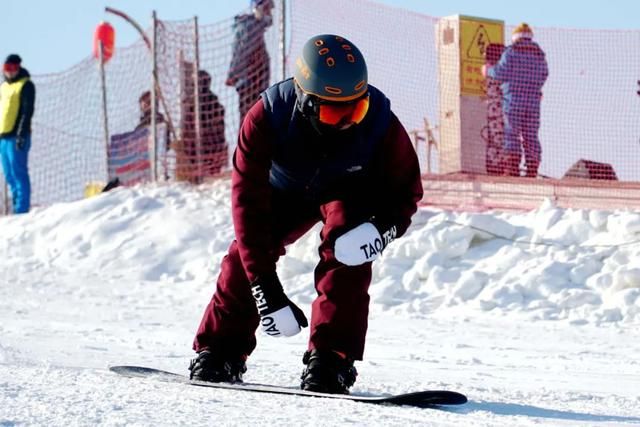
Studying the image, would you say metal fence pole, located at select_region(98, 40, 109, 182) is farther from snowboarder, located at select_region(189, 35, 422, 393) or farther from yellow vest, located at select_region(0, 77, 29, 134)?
snowboarder, located at select_region(189, 35, 422, 393)

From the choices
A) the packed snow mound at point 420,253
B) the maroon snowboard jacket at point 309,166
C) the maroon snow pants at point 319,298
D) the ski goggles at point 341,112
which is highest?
the ski goggles at point 341,112

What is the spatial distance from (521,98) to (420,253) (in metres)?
2.15

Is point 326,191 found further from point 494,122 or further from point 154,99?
point 154,99

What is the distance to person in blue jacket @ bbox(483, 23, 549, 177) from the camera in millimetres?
10828

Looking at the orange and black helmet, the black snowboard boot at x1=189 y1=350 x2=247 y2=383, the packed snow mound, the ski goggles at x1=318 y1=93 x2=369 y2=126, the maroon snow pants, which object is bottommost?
the packed snow mound

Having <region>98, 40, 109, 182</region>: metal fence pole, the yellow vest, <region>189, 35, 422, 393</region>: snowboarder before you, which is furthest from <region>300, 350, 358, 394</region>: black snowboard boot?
<region>98, 40, 109, 182</region>: metal fence pole

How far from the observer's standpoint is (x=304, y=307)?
8898 millimetres

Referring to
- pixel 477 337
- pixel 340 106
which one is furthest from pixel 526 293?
pixel 340 106

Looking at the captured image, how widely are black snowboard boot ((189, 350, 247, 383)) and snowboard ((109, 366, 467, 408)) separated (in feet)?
0.18

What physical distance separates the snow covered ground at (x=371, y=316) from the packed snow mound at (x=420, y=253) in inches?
0.6

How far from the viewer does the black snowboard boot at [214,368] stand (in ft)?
15.6

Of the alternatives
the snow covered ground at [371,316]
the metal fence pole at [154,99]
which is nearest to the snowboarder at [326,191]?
the snow covered ground at [371,316]

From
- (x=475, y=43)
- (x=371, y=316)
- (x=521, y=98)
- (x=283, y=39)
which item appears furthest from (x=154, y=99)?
(x=371, y=316)

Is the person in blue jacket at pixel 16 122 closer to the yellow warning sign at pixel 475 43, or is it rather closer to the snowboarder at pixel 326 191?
the yellow warning sign at pixel 475 43
